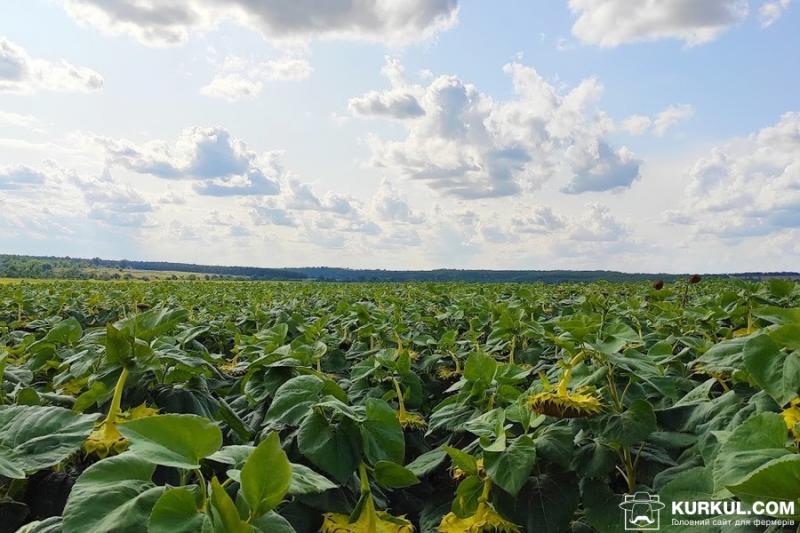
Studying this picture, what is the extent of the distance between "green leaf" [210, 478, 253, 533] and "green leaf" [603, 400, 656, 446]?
1286 mm

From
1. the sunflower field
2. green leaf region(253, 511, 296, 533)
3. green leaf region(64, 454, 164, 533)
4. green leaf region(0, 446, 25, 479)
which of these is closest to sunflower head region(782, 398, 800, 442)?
the sunflower field

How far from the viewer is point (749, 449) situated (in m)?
1.34

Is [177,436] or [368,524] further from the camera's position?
[368,524]

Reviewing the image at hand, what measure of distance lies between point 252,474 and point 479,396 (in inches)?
57.0

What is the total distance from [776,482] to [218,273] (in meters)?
131

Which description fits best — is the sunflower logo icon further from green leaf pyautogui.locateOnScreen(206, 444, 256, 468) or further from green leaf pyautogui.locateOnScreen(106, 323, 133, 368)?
green leaf pyautogui.locateOnScreen(106, 323, 133, 368)

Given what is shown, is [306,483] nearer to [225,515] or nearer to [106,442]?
[225,515]

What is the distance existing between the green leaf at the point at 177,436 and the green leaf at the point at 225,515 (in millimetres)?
141

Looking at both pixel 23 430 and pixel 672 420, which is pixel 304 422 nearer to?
pixel 23 430

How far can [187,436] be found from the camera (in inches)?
51.5

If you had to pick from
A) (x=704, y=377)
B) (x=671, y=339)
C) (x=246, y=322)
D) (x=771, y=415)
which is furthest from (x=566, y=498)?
(x=246, y=322)

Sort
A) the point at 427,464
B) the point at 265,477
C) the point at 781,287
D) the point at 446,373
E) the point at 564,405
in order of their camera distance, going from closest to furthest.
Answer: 1. the point at 265,477
2. the point at 564,405
3. the point at 427,464
4. the point at 781,287
5. the point at 446,373

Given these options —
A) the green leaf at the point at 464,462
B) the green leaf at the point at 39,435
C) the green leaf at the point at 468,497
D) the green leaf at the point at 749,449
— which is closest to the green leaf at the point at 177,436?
the green leaf at the point at 39,435

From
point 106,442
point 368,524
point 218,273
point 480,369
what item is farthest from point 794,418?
point 218,273
